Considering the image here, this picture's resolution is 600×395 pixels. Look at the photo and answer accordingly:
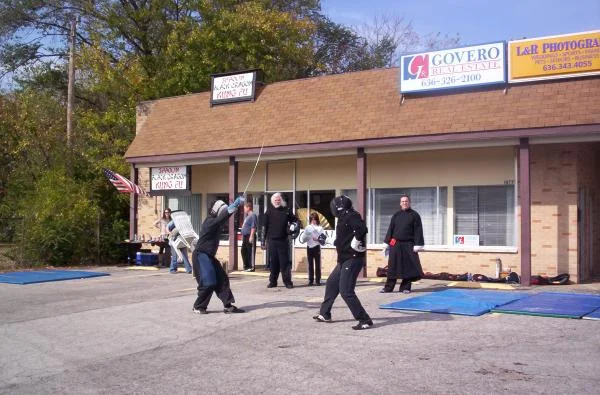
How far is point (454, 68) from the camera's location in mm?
15305

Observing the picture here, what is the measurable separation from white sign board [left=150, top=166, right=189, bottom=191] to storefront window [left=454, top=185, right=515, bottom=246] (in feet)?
27.0

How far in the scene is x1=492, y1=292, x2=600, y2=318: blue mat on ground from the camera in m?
9.78

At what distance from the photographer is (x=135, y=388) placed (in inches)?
252

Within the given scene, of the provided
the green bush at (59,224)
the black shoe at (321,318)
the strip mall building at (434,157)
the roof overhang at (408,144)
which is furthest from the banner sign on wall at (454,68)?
the green bush at (59,224)

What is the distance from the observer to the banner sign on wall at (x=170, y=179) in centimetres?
1977

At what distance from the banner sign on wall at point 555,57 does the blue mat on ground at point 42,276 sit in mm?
11560

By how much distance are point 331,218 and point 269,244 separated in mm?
4685

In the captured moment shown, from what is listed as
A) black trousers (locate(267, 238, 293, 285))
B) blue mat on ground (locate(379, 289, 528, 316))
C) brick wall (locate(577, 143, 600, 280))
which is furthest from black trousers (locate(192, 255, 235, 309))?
brick wall (locate(577, 143, 600, 280))

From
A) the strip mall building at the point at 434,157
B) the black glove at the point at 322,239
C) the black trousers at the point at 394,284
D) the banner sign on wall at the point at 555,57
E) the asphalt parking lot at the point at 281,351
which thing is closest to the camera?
the asphalt parking lot at the point at 281,351

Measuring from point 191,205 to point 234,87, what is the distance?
4140 millimetres

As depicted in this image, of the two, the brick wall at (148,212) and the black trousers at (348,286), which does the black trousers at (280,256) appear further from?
the brick wall at (148,212)

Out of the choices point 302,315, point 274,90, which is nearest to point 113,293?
point 302,315

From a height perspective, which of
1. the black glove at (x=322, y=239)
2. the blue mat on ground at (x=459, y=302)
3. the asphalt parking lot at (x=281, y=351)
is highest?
the black glove at (x=322, y=239)

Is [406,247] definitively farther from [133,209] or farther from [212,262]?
[133,209]
